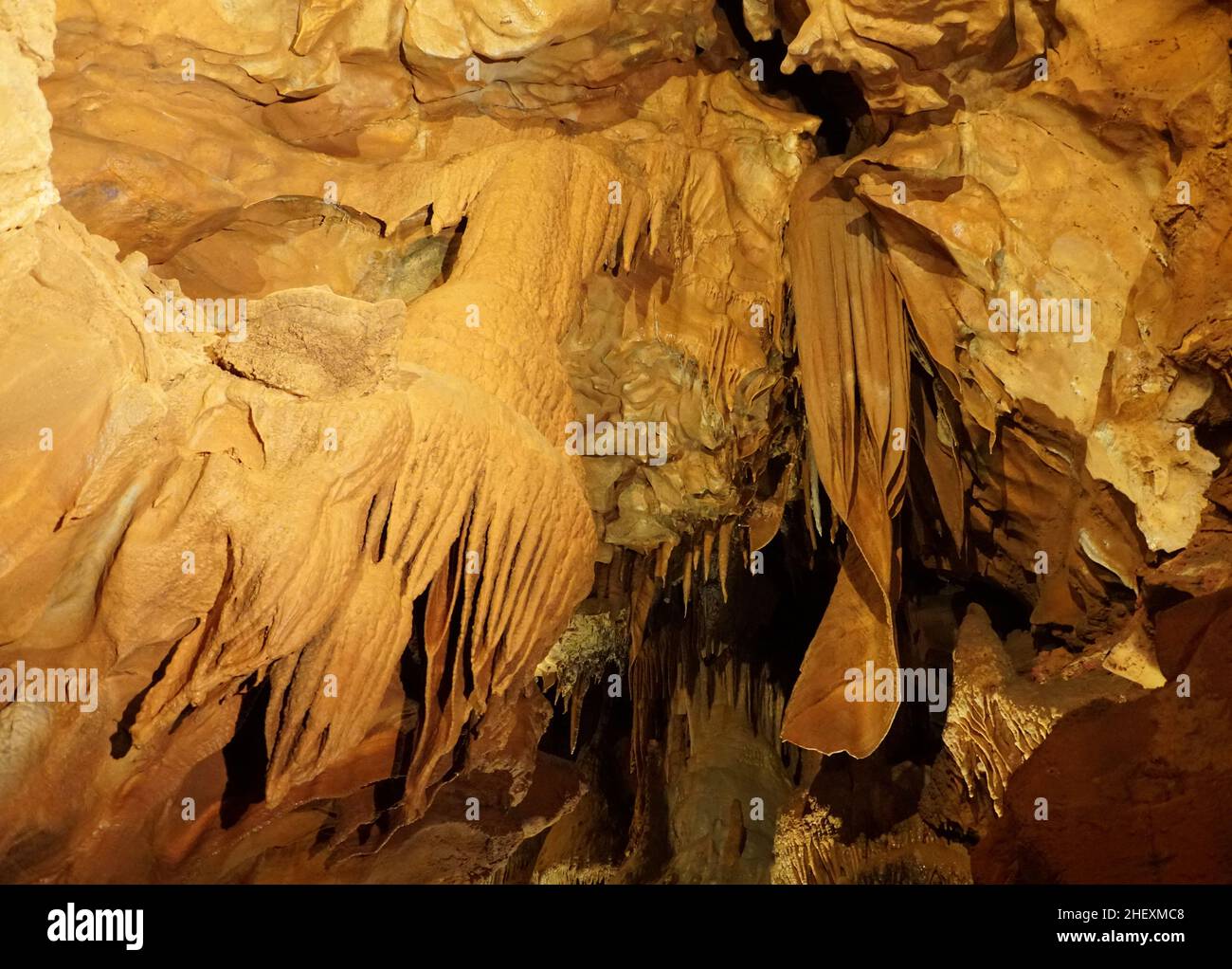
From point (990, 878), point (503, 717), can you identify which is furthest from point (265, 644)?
point (990, 878)

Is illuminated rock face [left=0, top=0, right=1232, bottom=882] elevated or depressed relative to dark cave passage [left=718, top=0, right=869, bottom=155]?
depressed

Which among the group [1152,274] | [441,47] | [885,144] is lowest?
[1152,274]

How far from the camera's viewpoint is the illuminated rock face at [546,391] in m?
2.43

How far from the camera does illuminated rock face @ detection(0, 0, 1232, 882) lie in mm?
2432

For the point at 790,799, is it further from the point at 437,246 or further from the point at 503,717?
the point at 437,246

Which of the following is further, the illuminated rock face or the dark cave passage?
the dark cave passage

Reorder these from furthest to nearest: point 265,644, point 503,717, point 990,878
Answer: point 990,878 → point 503,717 → point 265,644

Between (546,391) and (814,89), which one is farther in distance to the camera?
(814,89)

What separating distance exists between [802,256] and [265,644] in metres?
2.59

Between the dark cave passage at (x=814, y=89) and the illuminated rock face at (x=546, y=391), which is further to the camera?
the dark cave passage at (x=814, y=89)

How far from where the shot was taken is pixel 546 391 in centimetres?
349

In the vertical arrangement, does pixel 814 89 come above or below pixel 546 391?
above

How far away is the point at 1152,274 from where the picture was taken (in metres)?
3.14

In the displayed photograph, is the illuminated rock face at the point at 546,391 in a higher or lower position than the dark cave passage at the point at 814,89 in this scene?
lower
